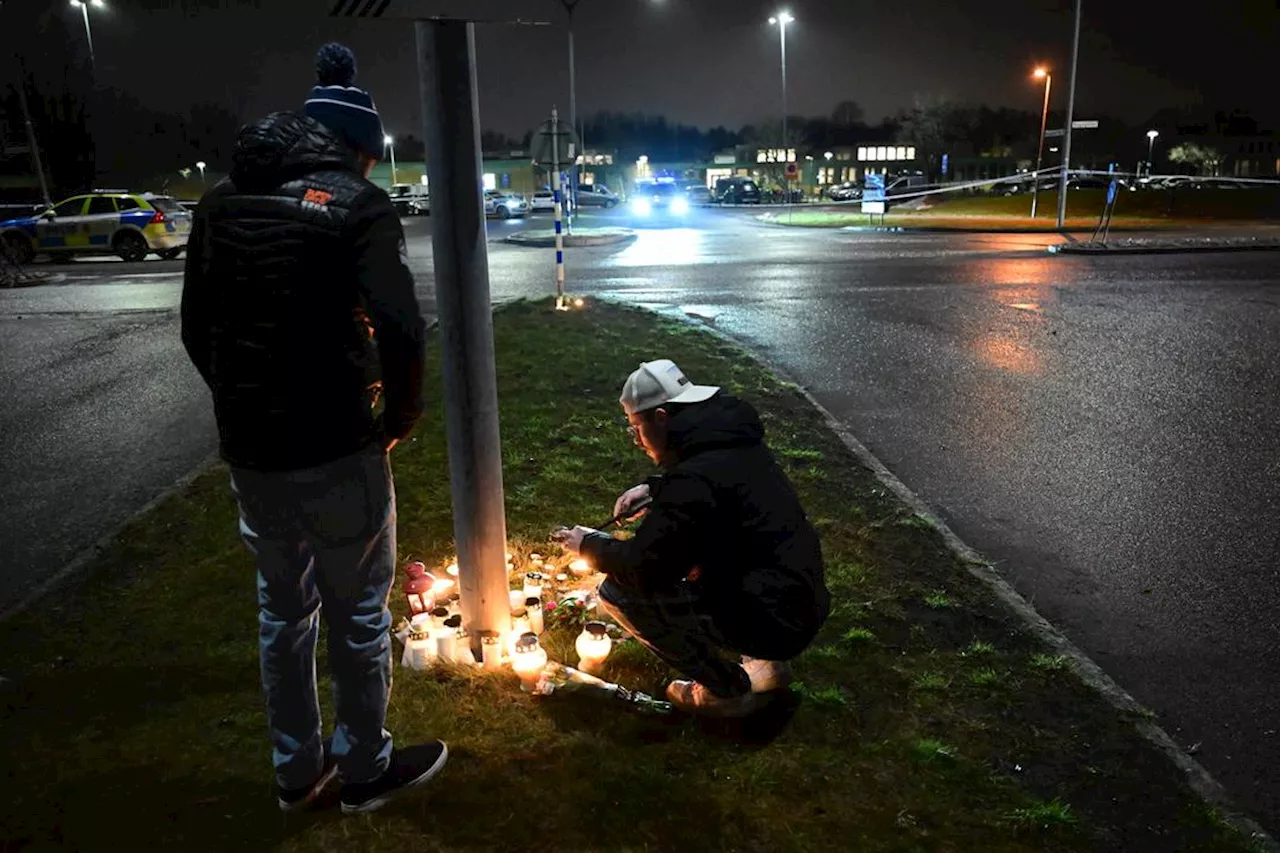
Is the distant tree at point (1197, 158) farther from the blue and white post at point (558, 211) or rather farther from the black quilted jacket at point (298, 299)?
the black quilted jacket at point (298, 299)

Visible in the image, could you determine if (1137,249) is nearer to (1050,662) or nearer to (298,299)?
(1050,662)

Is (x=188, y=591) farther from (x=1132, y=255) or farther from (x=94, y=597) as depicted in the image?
(x=1132, y=255)

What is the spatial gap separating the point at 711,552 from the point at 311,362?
1.45m

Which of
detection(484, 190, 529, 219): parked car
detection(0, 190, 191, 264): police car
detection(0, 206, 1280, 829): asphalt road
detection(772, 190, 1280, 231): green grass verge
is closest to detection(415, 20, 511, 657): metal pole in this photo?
detection(0, 206, 1280, 829): asphalt road

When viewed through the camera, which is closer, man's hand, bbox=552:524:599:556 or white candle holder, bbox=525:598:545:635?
man's hand, bbox=552:524:599:556

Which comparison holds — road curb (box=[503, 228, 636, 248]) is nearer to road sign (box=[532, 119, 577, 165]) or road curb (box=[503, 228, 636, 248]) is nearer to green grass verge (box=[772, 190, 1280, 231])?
green grass verge (box=[772, 190, 1280, 231])

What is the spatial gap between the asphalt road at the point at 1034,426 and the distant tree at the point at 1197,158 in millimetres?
73289

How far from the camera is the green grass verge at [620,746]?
2744mm

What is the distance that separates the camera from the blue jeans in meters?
2.48

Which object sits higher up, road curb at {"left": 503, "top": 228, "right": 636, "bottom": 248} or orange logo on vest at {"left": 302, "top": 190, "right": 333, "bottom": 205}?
orange logo on vest at {"left": 302, "top": 190, "right": 333, "bottom": 205}

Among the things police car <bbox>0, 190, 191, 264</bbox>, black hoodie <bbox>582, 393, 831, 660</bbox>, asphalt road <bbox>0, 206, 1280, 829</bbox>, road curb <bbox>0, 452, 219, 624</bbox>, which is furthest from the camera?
police car <bbox>0, 190, 191, 264</bbox>

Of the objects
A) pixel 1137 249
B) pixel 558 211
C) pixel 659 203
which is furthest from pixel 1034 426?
pixel 659 203

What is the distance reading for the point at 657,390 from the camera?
3178 mm

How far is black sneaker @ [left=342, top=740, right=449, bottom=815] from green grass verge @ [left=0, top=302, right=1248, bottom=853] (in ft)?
0.14
